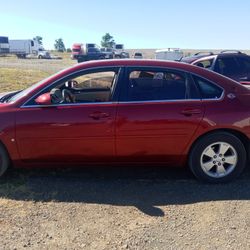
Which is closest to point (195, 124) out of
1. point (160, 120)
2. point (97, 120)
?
point (160, 120)

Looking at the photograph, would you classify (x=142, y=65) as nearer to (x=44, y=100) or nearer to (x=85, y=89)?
(x=85, y=89)

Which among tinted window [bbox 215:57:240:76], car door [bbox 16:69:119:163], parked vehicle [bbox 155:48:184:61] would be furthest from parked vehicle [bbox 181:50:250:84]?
parked vehicle [bbox 155:48:184:61]

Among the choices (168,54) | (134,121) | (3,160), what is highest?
(134,121)

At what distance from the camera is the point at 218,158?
5188 millimetres

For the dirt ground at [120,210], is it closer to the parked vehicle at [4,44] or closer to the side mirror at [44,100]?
the side mirror at [44,100]

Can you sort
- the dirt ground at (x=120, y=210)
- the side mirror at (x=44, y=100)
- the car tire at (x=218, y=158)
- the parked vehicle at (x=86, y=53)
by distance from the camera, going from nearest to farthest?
the dirt ground at (x=120, y=210) → the side mirror at (x=44, y=100) → the car tire at (x=218, y=158) → the parked vehicle at (x=86, y=53)

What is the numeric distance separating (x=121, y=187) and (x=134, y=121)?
853mm

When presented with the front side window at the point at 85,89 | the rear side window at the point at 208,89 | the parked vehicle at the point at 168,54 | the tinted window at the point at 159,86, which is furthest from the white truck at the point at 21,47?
the rear side window at the point at 208,89

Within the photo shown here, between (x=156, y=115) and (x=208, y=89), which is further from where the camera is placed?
(x=208, y=89)

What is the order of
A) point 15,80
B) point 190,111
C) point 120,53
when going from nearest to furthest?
point 190,111, point 15,80, point 120,53

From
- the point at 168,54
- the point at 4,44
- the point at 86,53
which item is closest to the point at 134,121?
the point at 168,54

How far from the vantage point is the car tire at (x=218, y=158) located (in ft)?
16.8

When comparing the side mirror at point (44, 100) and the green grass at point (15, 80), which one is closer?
the side mirror at point (44, 100)

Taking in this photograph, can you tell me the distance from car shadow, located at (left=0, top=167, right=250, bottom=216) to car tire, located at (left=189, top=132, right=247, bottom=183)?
13cm
